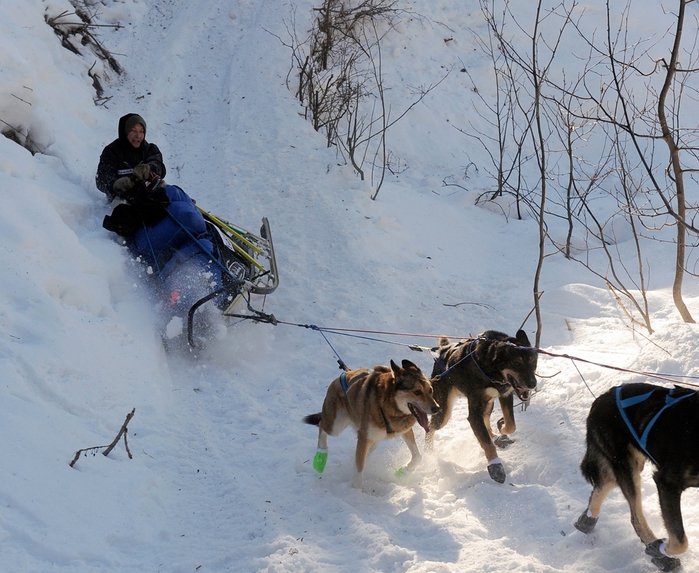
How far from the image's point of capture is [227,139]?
9.89 meters

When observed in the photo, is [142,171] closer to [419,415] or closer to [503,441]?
[419,415]

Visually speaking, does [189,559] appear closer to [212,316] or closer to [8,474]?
[8,474]

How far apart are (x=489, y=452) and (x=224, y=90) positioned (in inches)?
368

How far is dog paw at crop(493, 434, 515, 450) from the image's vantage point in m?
4.52

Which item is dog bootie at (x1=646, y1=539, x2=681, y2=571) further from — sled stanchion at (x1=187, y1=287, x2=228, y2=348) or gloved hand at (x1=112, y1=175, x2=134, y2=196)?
gloved hand at (x1=112, y1=175, x2=134, y2=196)

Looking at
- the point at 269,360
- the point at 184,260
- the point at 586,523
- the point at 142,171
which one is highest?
the point at 142,171

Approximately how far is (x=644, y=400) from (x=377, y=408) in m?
1.60

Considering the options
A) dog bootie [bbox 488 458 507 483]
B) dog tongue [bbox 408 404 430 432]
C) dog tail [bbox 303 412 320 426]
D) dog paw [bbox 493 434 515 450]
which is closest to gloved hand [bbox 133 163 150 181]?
dog tail [bbox 303 412 320 426]

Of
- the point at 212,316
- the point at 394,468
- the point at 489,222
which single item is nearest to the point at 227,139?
the point at 489,222

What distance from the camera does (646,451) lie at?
3.00 meters

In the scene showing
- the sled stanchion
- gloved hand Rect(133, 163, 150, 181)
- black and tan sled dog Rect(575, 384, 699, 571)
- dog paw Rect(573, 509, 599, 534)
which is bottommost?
dog paw Rect(573, 509, 599, 534)

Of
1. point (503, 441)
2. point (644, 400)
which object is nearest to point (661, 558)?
point (644, 400)

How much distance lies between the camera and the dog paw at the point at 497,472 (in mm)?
3974

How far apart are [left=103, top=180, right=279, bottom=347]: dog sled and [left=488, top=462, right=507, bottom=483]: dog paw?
235 centimetres
